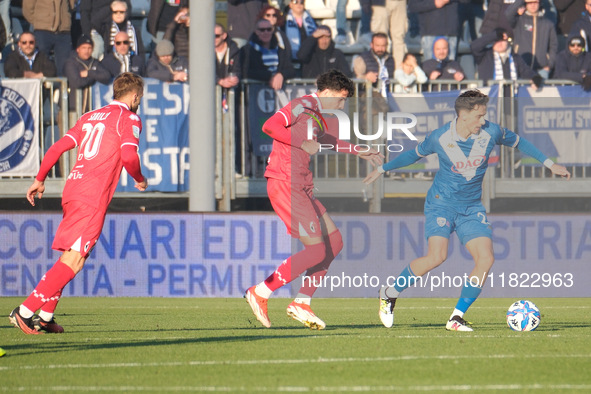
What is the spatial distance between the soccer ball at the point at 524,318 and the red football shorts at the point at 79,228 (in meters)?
3.51

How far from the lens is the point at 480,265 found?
8.91m

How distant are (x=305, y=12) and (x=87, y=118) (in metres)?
9.18

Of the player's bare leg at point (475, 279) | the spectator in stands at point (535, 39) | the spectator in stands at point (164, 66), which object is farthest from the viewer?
the spectator in stands at point (535, 39)

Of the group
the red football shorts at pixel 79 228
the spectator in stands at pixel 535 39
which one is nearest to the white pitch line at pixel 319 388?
the red football shorts at pixel 79 228

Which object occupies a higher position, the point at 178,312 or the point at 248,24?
the point at 248,24

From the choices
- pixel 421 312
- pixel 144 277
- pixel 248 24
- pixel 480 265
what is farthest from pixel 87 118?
pixel 248 24

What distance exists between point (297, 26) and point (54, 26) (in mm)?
3809

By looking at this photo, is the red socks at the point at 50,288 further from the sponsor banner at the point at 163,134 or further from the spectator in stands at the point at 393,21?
the spectator in stands at the point at 393,21

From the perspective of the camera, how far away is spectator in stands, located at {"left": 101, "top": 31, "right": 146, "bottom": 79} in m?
16.0

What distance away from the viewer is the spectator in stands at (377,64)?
639 inches

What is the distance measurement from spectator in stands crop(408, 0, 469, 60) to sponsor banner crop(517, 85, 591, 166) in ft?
6.09

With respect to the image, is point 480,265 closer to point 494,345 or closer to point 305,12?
point 494,345

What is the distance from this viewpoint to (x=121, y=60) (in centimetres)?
1599

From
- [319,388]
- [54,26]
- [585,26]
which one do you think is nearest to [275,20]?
[54,26]
